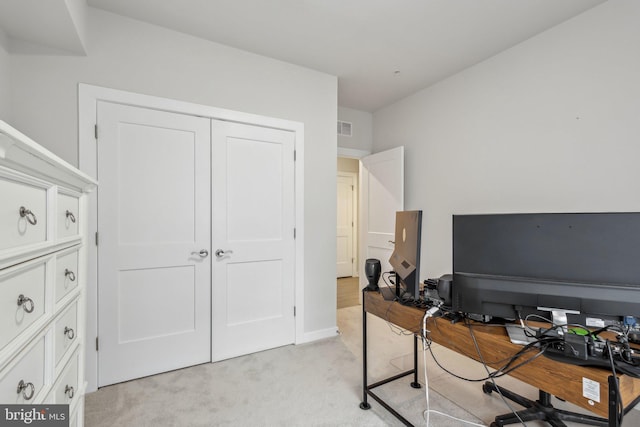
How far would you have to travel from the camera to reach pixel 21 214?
808mm

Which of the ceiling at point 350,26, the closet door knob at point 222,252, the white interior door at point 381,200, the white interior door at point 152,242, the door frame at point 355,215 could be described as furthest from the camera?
the door frame at point 355,215

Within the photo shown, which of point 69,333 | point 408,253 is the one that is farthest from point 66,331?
point 408,253

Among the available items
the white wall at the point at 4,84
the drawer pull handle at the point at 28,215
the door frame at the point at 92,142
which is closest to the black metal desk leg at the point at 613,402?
the drawer pull handle at the point at 28,215

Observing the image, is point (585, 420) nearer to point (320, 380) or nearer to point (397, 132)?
point (320, 380)

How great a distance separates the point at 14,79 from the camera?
75.6 inches

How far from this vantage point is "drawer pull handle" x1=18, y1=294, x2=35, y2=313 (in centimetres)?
81

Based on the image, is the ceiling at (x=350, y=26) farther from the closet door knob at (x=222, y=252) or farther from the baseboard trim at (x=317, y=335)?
the baseboard trim at (x=317, y=335)

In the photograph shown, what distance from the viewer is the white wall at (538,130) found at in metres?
2.03

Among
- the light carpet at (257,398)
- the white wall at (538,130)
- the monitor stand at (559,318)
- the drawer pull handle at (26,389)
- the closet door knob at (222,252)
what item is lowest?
the light carpet at (257,398)

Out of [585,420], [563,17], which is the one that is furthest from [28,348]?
[563,17]

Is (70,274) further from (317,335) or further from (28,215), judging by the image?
(317,335)

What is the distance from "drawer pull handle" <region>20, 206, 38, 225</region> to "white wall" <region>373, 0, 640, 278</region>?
3149mm

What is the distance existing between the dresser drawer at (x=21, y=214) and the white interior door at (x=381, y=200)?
330cm

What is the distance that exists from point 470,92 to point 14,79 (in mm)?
3756
